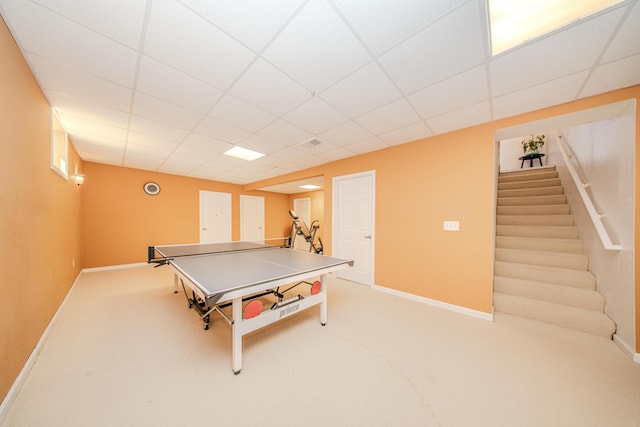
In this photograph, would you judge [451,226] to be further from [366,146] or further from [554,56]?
[554,56]

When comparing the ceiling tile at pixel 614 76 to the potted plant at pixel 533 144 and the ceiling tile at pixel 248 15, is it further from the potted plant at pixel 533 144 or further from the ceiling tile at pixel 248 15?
the potted plant at pixel 533 144

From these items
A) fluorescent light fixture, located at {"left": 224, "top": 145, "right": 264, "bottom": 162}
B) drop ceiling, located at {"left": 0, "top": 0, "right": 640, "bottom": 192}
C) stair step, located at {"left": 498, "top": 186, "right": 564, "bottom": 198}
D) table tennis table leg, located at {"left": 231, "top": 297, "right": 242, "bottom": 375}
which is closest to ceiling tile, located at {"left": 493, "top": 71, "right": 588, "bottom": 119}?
drop ceiling, located at {"left": 0, "top": 0, "right": 640, "bottom": 192}

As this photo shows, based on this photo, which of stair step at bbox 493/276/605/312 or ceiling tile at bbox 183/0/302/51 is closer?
ceiling tile at bbox 183/0/302/51

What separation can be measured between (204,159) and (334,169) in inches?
103

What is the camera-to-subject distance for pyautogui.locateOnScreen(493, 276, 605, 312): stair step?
7.66 feet

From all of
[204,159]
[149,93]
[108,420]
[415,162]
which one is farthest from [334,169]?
[108,420]

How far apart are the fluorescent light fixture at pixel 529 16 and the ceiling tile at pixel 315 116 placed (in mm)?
1374

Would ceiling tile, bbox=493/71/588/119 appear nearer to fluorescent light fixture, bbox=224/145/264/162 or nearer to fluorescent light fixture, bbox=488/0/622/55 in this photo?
fluorescent light fixture, bbox=488/0/622/55

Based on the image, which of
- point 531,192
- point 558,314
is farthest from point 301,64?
A: point 531,192

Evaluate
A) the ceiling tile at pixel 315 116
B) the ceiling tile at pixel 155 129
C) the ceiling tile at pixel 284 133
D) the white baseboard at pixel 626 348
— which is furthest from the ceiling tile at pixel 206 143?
the white baseboard at pixel 626 348

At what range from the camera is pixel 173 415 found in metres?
1.27

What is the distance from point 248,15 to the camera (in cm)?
123

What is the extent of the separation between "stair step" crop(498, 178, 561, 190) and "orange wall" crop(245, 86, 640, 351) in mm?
2536

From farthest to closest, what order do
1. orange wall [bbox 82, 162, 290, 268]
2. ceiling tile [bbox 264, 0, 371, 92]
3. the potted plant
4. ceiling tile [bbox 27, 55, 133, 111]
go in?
the potted plant
orange wall [bbox 82, 162, 290, 268]
ceiling tile [bbox 27, 55, 133, 111]
ceiling tile [bbox 264, 0, 371, 92]
